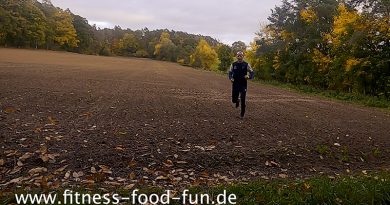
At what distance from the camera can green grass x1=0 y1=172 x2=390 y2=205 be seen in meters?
5.37

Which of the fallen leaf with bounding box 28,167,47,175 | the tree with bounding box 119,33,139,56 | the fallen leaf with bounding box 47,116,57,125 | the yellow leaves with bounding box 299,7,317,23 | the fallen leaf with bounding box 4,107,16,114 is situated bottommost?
the fallen leaf with bounding box 28,167,47,175

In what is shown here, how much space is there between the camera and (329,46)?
3531cm

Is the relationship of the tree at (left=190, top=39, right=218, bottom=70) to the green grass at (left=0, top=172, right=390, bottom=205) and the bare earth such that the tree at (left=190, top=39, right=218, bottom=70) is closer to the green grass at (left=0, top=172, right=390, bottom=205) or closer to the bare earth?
the bare earth

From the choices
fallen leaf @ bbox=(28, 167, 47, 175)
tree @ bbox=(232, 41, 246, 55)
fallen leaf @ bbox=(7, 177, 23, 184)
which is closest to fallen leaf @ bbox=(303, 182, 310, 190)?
fallen leaf @ bbox=(28, 167, 47, 175)

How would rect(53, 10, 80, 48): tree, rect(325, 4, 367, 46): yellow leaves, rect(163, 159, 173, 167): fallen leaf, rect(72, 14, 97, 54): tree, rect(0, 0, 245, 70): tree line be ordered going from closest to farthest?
1. rect(163, 159, 173, 167): fallen leaf
2. rect(325, 4, 367, 46): yellow leaves
3. rect(0, 0, 245, 70): tree line
4. rect(53, 10, 80, 48): tree
5. rect(72, 14, 97, 54): tree

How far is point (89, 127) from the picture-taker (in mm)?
9758

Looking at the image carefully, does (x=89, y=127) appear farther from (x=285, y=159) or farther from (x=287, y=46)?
(x=287, y=46)

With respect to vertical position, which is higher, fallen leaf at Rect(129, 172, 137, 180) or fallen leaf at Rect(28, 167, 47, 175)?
fallen leaf at Rect(129, 172, 137, 180)

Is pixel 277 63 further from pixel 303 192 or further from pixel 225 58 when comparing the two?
pixel 303 192

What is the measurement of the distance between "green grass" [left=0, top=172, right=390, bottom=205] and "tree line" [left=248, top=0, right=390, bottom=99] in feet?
66.8

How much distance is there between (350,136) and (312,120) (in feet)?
8.84

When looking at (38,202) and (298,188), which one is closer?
(38,202)

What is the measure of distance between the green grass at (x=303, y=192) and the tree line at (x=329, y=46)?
2035 cm

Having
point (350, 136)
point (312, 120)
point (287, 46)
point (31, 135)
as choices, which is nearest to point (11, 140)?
point (31, 135)
